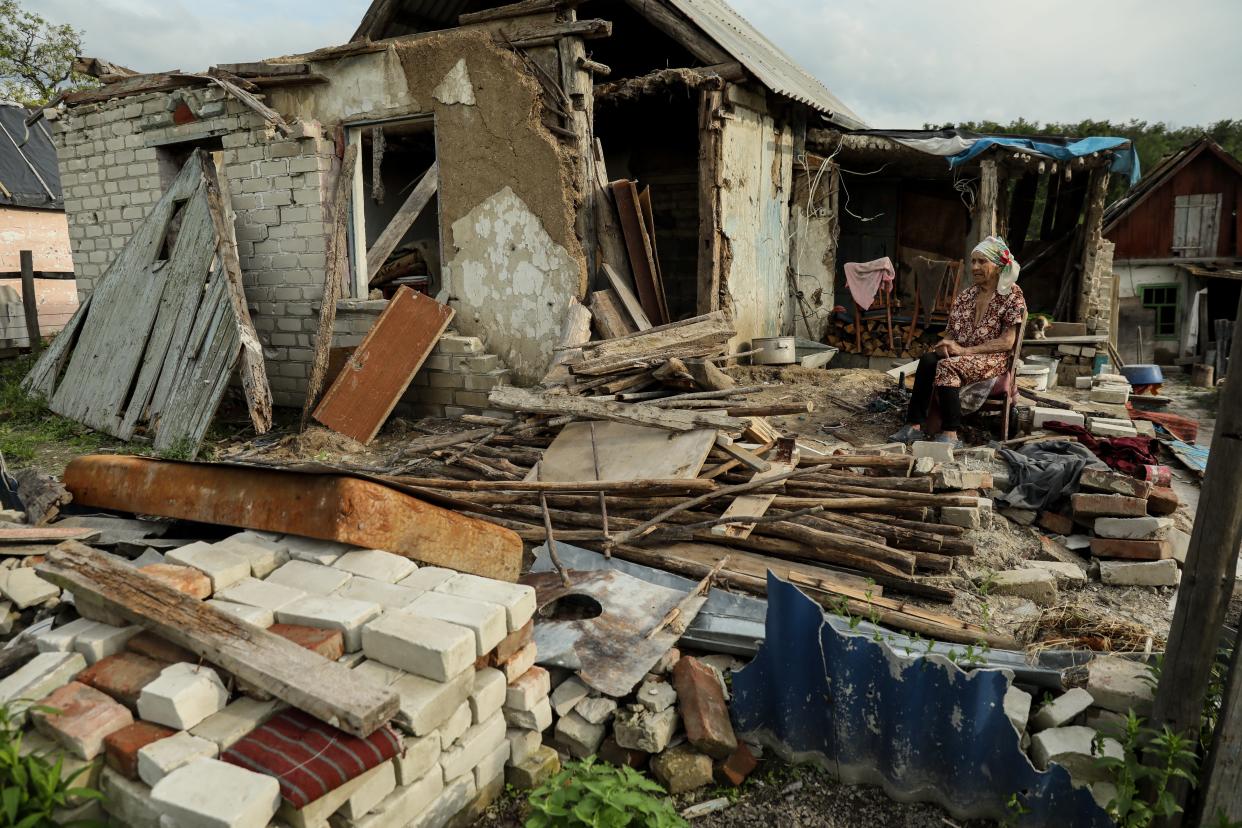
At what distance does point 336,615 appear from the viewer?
262 cm

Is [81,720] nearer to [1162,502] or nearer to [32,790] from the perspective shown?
[32,790]

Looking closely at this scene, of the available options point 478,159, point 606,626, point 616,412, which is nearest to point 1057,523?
point 616,412

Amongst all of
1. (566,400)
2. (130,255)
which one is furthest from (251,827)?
(130,255)

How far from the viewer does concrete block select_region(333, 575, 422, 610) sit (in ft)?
9.20

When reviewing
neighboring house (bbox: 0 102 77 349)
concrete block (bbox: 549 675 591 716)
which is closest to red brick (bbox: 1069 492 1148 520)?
concrete block (bbox: 549 675 591 716)

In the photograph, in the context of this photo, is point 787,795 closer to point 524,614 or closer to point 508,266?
point 524,614

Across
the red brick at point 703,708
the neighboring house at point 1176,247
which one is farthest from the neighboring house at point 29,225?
the neighboring house at point 1176,247

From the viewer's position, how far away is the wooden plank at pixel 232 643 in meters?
2.19

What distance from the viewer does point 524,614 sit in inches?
112

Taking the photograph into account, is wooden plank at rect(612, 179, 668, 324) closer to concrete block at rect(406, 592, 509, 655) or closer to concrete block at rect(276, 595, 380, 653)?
concrete block at rect(406, 592, 509, 655)

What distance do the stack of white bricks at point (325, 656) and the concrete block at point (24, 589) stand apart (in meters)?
0.68

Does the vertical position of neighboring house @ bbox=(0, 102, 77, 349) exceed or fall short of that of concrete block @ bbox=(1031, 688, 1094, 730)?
it exceeds it

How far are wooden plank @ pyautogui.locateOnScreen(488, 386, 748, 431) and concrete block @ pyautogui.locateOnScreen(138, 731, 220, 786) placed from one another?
334cm

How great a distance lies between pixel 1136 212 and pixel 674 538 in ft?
75.7
